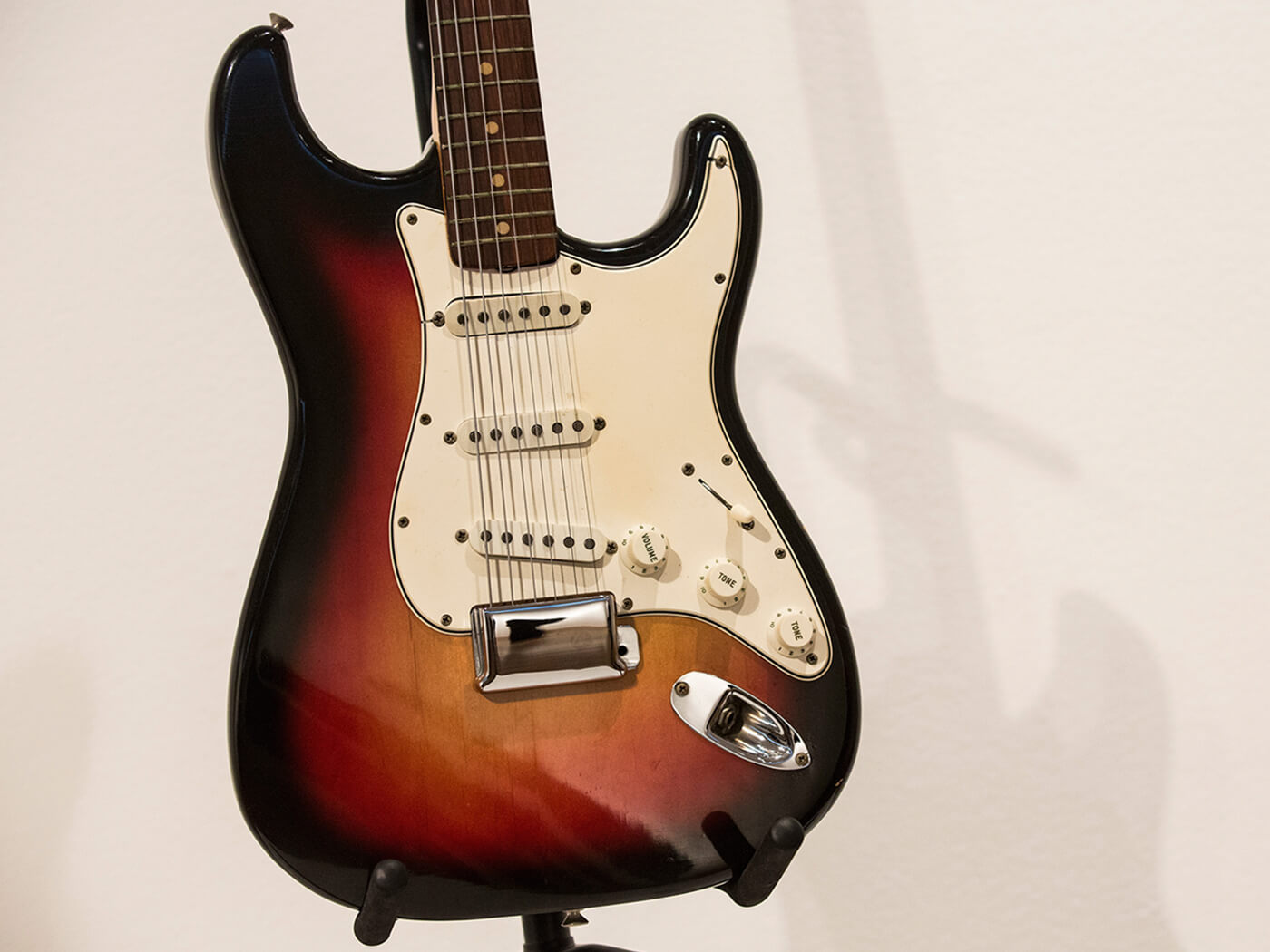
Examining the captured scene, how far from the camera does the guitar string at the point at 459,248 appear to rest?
24.7 inches

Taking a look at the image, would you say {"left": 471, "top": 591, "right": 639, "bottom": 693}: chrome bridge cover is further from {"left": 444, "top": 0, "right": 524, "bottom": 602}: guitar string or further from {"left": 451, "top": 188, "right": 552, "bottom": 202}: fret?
{"left": 451, "top": 188, "right": 552, "bottom": 202}: fret

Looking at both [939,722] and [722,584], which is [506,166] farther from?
[939,722]

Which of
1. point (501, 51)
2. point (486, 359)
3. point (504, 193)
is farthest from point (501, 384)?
point (501, 51)

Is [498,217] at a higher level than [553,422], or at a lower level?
higher

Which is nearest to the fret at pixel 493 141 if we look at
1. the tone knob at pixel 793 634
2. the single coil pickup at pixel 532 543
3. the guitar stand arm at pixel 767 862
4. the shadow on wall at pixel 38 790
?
the single coil pickup at pixel 532 543

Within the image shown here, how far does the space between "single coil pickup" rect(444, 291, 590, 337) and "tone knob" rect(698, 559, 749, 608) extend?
185 millimetres

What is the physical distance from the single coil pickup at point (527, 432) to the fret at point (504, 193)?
0.48 feet

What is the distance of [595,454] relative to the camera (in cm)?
65

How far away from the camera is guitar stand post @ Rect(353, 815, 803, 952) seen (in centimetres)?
56

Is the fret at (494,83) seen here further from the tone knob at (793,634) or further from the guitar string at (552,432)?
the tone knob at (793,634)

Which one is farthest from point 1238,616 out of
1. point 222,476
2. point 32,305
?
point 32,305

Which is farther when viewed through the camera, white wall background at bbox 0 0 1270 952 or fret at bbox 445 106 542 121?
white wall background at bbox 0 0 1270 952

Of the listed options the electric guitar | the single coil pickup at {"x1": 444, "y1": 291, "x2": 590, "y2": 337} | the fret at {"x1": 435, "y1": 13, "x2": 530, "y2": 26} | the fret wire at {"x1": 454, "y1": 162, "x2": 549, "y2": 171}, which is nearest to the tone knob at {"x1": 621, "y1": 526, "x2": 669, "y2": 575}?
the electric guitar

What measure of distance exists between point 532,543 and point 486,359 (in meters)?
0.12
